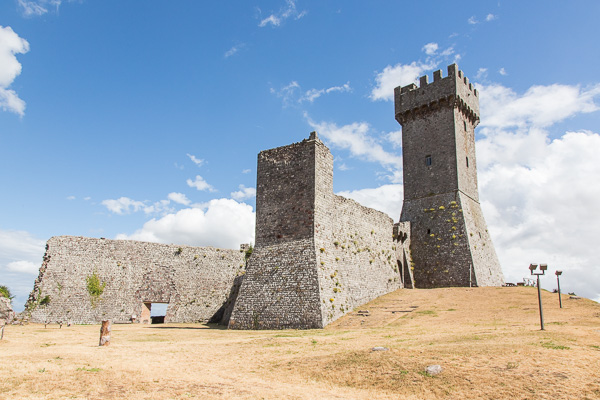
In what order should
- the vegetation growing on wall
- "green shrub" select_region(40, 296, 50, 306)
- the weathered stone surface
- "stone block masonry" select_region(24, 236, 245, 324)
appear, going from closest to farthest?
1. the weathered stone surface
2. "green shrub" select_region(40, 296, 50, 306)
3. "stone block masonry" select_region(24, 236, 245, 324)
4. the vegetation growing on wall

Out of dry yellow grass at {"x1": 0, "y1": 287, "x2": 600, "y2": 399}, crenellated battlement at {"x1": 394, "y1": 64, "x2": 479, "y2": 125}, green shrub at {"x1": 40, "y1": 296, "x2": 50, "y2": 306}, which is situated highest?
crenellated battlement at {"x1": 394, "y1": 64, "x2": 479, "y2": 125}

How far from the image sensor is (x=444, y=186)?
96.6ft

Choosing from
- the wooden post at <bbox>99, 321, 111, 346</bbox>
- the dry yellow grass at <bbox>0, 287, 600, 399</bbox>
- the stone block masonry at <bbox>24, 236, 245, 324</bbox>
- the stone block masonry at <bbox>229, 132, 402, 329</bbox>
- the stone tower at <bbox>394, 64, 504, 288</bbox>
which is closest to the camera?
the dry yellow grass at <bbox>0, 287, 600, 399</bbox>

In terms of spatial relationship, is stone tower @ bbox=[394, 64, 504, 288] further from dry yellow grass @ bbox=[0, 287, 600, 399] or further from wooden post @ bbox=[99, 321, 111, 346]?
wooden post @ bbox=[99, 321, 111, 346]

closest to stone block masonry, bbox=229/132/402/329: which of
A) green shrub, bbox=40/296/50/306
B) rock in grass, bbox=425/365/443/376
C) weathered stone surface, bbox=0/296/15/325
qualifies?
rock in grass, bbox=425/365/443/376

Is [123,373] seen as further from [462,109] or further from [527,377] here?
[462,109]

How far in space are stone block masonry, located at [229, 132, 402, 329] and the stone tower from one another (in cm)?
631

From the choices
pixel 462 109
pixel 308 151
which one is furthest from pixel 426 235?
pixel 308 151

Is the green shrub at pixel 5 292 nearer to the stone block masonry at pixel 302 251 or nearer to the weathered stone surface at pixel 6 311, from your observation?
the weathered stone surface at pixel 6 311

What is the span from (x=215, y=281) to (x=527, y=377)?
2286cm

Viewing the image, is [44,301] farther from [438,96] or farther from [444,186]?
[438,96]

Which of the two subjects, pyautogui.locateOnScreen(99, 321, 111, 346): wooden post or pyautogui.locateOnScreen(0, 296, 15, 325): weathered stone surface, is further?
pyautogui.locateOnScreen(0, 296, 15, 325): weathered stone surface

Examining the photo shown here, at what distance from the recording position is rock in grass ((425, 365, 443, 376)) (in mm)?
8080

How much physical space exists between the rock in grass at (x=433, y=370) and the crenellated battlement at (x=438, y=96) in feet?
82.5
